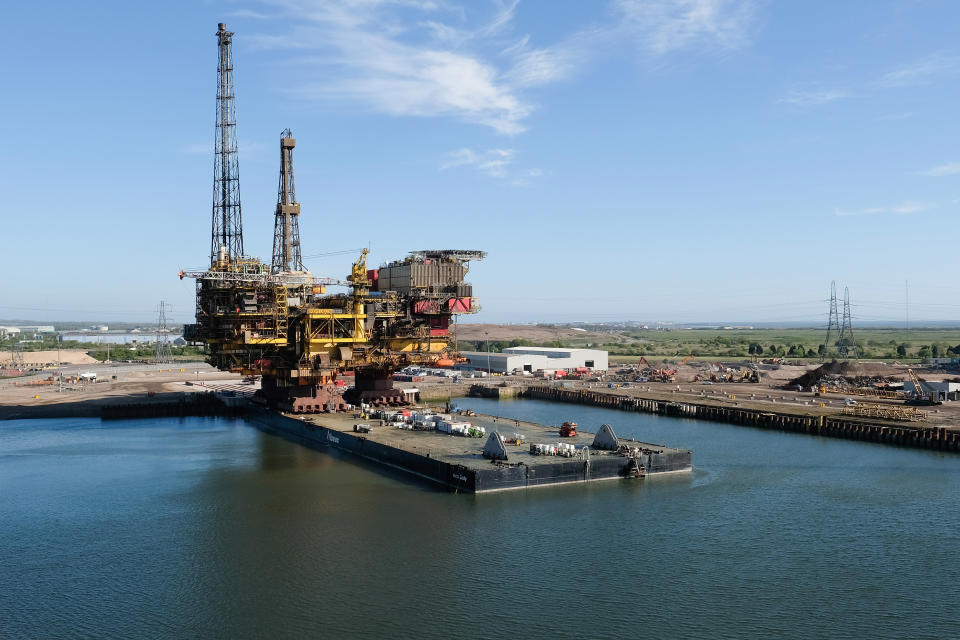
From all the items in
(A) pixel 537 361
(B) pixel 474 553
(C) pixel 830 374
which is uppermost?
(A) pixel 537 361

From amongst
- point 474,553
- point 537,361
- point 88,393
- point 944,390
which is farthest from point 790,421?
point 88,393

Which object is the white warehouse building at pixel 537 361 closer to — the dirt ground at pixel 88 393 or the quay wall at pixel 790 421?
the quay wall at pixel 790 421

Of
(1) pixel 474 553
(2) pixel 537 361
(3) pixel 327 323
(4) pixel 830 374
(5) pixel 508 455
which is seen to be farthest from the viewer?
(2) pixel 537 361

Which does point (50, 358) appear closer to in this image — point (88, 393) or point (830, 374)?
point (88, 393)

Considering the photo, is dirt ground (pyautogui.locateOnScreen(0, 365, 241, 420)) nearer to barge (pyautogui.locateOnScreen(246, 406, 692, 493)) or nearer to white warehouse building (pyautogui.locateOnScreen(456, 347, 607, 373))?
white warehouse building (pyautogui.locateOnScreen(456, 347, 607, 373))

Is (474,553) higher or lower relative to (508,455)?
lower

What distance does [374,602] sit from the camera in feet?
96.9

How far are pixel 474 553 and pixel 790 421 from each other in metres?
47.2

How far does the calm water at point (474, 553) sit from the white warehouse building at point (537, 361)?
243 feet

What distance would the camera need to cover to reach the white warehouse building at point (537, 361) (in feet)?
422

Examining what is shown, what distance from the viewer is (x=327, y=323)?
67000 mm

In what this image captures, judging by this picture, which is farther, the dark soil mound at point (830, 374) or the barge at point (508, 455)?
the dark soil mound at point (830, 374)

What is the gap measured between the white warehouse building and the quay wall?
27903 millimetres

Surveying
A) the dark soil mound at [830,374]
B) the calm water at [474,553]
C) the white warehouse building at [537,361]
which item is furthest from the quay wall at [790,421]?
the white warehouse building at [537,361]
